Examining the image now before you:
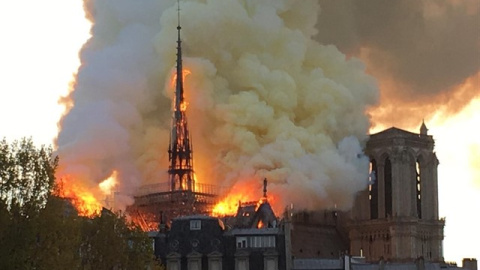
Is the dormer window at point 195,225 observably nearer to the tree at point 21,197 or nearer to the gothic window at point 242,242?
the gothic window at point 242,242

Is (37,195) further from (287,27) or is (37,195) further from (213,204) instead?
(287,27)

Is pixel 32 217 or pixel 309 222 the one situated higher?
pixel 309 222

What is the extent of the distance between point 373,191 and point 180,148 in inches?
1223

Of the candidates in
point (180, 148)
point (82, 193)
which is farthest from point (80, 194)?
point (180, 148)

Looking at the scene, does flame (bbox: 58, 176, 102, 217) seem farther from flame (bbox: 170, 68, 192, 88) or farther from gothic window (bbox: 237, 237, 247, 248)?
gothic window (bbox: 237, 237, 247, 248)

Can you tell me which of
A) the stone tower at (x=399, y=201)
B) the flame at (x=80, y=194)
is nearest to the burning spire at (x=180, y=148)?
the flame at (x=80, y=194)

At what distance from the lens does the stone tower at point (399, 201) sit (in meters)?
157

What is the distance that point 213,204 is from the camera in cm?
13788

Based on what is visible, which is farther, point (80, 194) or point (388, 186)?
point (388, 186)

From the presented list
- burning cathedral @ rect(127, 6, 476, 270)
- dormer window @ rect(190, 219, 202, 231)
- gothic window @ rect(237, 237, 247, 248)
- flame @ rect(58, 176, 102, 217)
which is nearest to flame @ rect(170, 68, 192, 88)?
burning cathedral @ rect(127, 6, 476, 270)

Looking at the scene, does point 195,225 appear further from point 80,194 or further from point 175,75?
point 175,75

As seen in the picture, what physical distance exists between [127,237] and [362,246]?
6526cm

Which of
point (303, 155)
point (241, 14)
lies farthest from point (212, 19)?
point (303, 155)

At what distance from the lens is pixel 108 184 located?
137875mm
